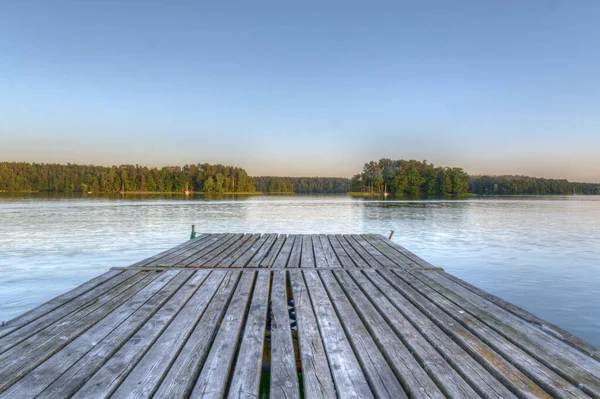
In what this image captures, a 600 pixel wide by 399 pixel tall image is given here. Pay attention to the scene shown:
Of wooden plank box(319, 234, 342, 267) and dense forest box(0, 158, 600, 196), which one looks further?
dense forest box(0, 158, 600, 196)

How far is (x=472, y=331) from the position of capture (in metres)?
2.88

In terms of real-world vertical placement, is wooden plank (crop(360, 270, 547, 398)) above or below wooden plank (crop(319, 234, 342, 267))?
above

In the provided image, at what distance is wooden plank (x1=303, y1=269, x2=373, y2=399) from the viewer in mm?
1984

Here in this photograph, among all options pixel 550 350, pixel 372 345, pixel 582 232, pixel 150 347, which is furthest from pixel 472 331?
pixel 582 232

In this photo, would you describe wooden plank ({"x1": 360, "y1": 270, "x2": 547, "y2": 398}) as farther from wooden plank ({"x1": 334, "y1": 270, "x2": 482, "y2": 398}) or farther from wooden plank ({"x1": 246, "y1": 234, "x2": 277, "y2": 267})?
wooden plank ({"x1": 246, "y1": 234, "x2": 277, "y2": 267})

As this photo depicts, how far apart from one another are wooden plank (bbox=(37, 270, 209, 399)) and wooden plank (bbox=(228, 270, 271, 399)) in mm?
684

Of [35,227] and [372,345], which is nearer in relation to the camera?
[372,345]

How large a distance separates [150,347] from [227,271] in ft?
8.48

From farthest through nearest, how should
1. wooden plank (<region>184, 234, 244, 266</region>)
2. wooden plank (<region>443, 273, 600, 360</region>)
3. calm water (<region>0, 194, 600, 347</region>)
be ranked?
calm water (<region>0, 194, 600, 347</region>) → wooden plank (<region>184, 234, 244, 266</region>) → wooden plank (<region>443, 273, 600, 360</region>)

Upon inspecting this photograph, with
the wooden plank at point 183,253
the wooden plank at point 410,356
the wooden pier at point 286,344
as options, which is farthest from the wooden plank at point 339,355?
the wooden plank at point 183,253

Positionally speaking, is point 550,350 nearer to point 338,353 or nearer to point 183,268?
point 338,353

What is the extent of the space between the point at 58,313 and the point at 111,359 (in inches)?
53.2

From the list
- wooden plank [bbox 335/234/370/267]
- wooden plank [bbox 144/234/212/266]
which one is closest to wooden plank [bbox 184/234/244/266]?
wooden plank [bbox 144/234/212/266]

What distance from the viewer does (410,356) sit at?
7.81 feet
